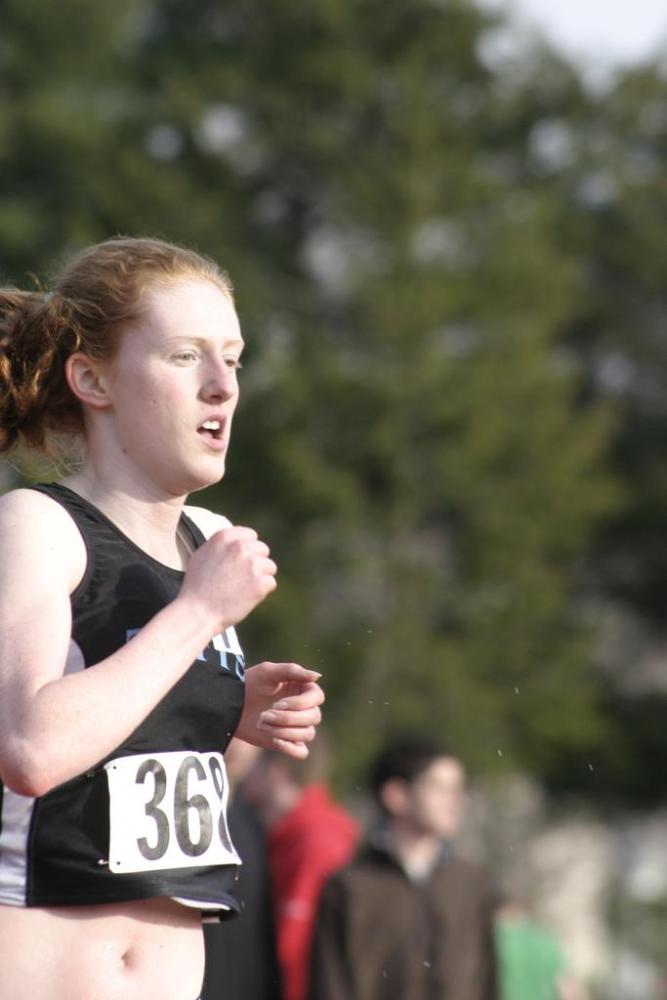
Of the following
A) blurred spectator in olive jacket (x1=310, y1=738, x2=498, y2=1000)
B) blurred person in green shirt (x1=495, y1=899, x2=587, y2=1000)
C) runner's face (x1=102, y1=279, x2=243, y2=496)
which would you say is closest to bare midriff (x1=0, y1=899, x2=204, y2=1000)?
runner's face (x1=102, y1=279, x2=243, y2=496)

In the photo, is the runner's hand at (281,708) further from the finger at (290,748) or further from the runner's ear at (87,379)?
the runner's ear at (87,379)

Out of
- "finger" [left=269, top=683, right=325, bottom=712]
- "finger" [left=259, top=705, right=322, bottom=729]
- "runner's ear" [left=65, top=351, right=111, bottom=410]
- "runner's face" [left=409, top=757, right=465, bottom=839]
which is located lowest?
"finger" [left=259, top=705, right=322, bottom=729]

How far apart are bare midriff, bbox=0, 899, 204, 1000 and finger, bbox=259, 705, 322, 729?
38 centimetres

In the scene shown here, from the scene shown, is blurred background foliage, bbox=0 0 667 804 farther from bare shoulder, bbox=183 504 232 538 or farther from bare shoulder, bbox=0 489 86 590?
bare shoulder, bbox=0 489 86 590

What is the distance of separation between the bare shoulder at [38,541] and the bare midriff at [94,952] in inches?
18.9

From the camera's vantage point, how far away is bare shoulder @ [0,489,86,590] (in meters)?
2.74

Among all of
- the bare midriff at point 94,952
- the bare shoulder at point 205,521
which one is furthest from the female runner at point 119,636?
the bare shoulder at point 205,521

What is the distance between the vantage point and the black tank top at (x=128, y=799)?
2.78 m

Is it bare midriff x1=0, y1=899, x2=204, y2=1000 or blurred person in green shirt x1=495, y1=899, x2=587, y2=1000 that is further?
blurred person in green shirt x1=495, y1=899, x2=587, y2=1000

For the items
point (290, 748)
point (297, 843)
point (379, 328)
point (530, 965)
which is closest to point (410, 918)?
point (297, 843)

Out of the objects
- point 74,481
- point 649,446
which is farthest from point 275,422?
point 74,481

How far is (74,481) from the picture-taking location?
3031 mm

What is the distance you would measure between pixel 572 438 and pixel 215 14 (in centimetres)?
853

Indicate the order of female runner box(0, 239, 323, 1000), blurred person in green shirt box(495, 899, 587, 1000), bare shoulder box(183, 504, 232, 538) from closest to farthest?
female runner box(0, 239, 323, 1000), bare shoulder box(183, 504, 232, 538), blurred person in green shirt box(495, 899, 587, 1000)
